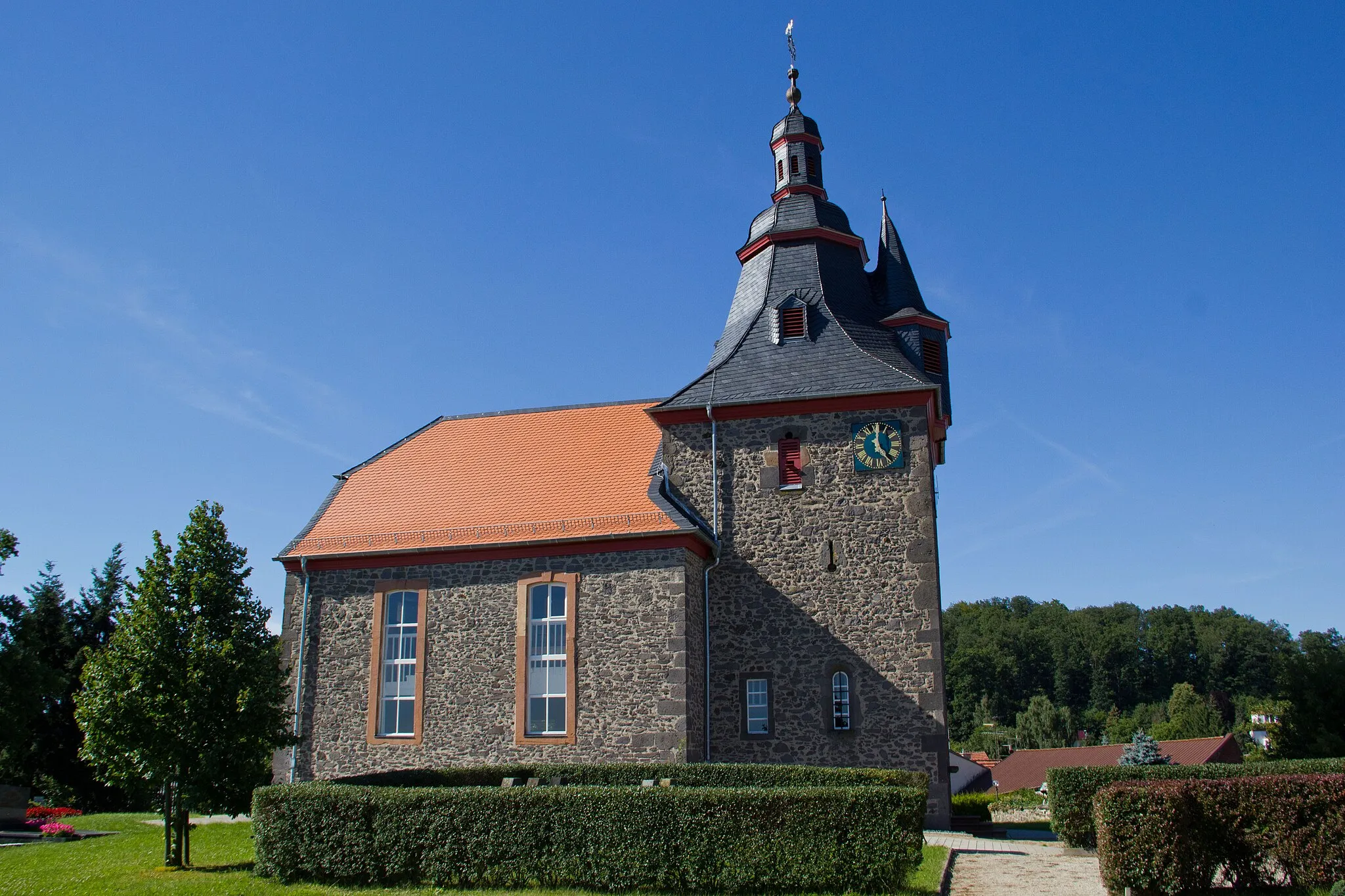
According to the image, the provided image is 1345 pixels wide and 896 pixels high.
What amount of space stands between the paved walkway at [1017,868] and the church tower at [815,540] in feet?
5.74

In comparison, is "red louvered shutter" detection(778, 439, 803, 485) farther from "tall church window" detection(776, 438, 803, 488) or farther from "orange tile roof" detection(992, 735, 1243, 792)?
"orange tile roof" detection(992, 735, 1243, 792)

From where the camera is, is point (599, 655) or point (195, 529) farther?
point (599, 655)

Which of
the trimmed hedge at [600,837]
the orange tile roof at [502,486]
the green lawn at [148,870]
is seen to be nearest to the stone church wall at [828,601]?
the orange tile roof at [502,486]

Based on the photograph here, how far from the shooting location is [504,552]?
19672mm

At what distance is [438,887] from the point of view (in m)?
11.9

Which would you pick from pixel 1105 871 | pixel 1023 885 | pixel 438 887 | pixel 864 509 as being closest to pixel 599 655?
pixel 864 509

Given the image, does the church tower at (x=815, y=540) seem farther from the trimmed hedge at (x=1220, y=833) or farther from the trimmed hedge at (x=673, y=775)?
the trimmed hedge at (x=1220, y=833)

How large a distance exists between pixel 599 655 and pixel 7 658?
636 inches

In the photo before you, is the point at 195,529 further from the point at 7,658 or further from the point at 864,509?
the point at 7,658

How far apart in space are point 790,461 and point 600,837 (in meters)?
10.1

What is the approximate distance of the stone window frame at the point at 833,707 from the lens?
18.4m

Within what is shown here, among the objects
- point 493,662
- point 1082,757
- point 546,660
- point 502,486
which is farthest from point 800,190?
point 1082,757

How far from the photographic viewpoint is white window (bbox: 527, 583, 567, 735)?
18656 mm

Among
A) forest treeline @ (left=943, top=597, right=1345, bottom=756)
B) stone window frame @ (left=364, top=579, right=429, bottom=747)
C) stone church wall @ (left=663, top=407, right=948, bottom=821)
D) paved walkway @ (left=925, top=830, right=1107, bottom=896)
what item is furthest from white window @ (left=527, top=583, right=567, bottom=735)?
forest treeline @ (left=943, top=597, right=1345, bottom=756)
